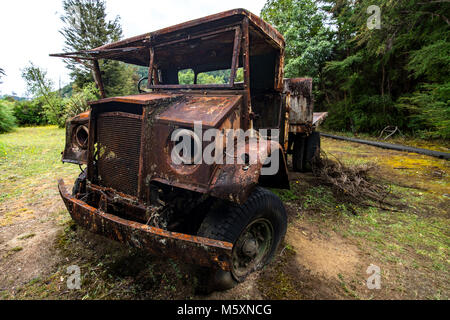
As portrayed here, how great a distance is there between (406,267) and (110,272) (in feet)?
9.13

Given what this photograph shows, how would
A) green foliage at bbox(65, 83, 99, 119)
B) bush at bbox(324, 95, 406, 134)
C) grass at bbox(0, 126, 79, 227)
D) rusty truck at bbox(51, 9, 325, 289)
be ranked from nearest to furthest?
rusty truck at bbox(51, 9, 325, 289)
grass at bbox(0, 126, 79, 227)
bush at bbox(324, 95, 406, 134)
green foliage at bbox(65, 83, 99, 119)

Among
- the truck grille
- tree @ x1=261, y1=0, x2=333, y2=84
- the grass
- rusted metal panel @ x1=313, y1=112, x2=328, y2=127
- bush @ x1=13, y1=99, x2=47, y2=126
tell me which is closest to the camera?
the truck grille

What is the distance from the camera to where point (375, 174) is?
468 cm

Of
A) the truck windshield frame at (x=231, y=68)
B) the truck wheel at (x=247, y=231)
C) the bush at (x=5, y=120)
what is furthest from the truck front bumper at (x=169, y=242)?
the bush at (x=5, y=120)

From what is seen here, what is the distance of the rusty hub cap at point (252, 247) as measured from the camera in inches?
70.5

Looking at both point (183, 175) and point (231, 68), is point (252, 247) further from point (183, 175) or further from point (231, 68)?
point (231, 68)

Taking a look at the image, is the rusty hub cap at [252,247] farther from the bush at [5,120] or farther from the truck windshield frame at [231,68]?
the bush at [5,120]

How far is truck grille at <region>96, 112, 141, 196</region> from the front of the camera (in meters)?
1.90

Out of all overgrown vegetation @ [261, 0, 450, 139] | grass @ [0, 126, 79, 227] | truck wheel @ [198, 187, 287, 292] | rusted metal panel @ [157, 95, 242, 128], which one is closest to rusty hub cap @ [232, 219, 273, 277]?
truck wheel @ [198, 187, 287, 292]

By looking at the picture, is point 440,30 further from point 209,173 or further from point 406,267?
point 209,173

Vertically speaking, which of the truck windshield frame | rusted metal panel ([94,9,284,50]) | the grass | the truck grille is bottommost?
the grass

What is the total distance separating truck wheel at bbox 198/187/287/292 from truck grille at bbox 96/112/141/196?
0.83 meters

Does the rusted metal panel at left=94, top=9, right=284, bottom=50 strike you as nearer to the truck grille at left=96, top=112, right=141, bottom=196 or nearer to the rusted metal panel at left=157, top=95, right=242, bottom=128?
the rusted metal panel at left=157, top=95, right=242, bottom=128

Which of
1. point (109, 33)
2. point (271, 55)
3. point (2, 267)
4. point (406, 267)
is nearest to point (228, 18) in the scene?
point (271, 55)
